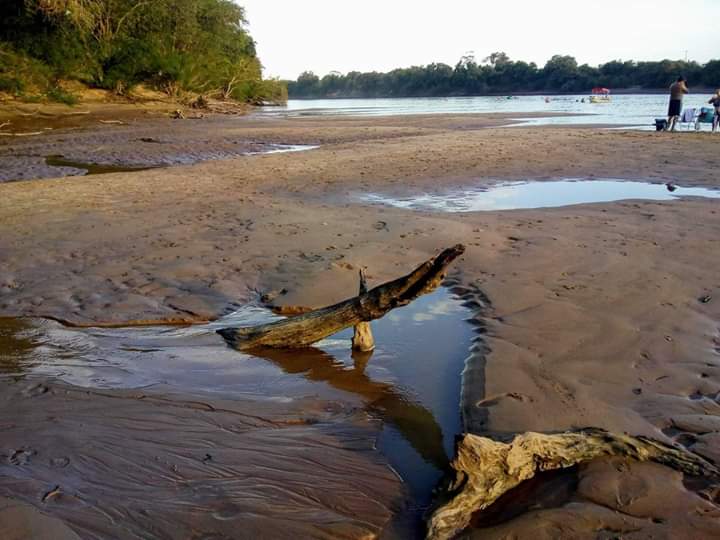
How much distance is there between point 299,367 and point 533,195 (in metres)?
6.94

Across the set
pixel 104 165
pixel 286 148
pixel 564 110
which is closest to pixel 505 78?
pixel 564 110

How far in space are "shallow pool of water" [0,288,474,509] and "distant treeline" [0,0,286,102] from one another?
1076 inches

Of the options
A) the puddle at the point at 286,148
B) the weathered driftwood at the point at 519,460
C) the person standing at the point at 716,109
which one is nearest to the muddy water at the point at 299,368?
the weathered driftwood at the point at 519,460

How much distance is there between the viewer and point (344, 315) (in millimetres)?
4008

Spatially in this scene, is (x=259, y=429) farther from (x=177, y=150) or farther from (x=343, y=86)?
(x=343, y=86)

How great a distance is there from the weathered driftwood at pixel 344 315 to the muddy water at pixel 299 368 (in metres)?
0.11

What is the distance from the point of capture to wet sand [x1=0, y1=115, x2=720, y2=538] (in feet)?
8.82

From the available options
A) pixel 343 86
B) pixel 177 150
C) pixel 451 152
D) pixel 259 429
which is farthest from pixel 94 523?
pixel 343 86

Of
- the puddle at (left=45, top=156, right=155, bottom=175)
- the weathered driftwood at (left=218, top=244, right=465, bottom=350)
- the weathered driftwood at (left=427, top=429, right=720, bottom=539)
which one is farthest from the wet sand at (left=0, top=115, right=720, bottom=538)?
the puddle at (left=45, top=156, right=155, bottom=175)

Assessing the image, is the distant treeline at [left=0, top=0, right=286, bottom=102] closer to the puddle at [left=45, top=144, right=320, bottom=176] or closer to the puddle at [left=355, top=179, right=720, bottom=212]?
the puddle at [left=45, top=144, right=320, bottom=176]

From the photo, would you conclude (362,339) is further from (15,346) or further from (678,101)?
(678,101)

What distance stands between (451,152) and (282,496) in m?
13.5

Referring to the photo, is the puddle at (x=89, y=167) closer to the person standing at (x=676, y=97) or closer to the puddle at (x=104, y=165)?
the puddle at (x=104, y=165)

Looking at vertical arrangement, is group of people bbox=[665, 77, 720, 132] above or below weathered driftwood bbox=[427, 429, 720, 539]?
above
